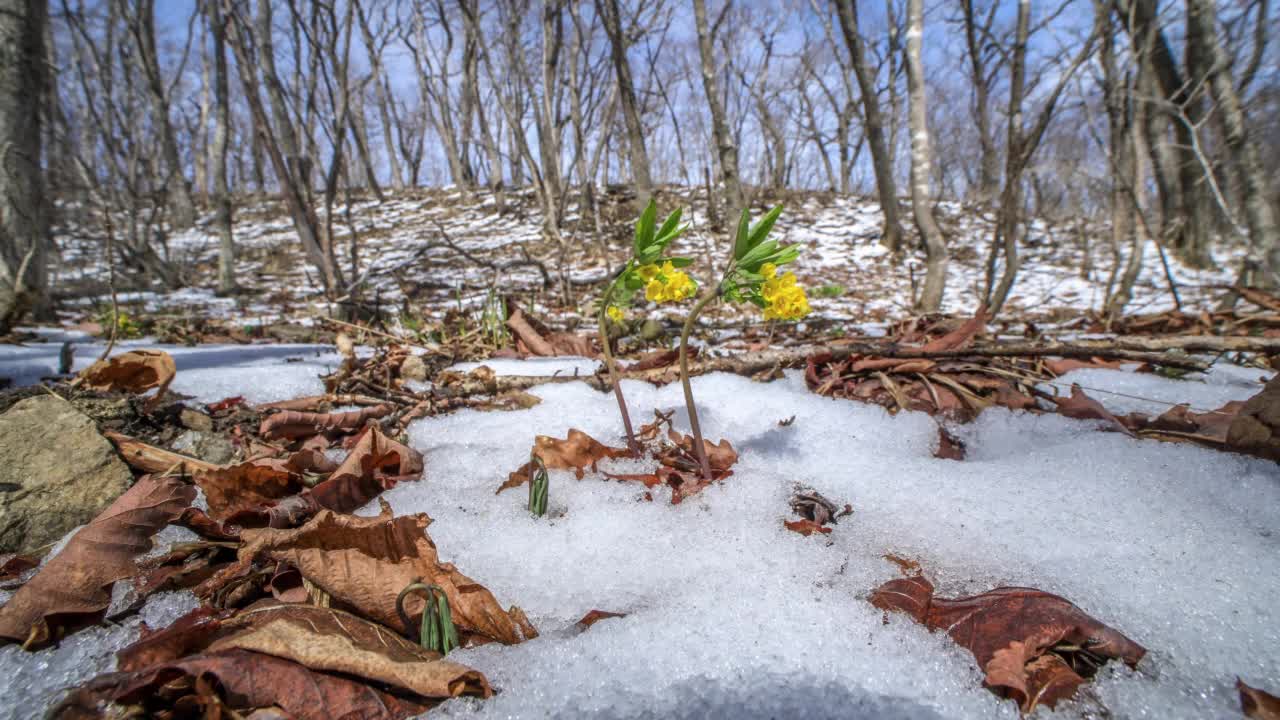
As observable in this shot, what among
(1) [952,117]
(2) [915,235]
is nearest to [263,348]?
(2) [915,235]

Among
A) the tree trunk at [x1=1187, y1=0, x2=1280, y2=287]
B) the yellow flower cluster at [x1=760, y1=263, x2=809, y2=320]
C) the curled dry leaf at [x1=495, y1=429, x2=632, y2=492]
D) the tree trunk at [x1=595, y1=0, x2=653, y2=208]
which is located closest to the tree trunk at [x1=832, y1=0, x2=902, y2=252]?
the tree trunk at [x1=595, y1=0, x2=653, y2=208]

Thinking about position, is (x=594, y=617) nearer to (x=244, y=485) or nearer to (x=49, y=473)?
(x=244, y=485)

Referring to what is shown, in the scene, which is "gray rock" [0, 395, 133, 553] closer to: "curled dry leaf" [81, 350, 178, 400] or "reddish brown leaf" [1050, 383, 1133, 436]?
"curled dry leaf" [81, 350, 178, 400]

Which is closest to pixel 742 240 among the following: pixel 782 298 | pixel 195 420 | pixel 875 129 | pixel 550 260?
pixel 782 298

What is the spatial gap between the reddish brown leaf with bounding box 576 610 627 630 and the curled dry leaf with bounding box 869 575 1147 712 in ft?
1.27

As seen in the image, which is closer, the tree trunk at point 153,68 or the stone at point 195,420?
the stone at point 195,420

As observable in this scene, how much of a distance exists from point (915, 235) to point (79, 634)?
37.1ft

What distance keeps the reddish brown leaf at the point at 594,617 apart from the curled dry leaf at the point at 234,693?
0.71 ft

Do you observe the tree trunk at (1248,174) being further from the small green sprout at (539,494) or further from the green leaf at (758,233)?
the small green sprout at (539,494)

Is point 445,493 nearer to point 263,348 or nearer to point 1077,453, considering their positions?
point 1077,453

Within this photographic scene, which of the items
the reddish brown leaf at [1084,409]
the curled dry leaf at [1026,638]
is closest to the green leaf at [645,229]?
the curled dry leaf at [1026,638]

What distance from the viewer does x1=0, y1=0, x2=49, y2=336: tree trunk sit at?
3285 mm

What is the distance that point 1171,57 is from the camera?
7.64 meters

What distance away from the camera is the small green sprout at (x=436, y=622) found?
0.69 metres
